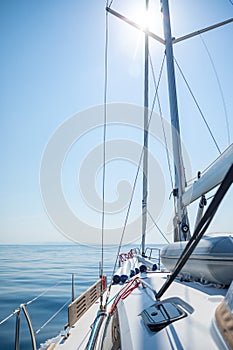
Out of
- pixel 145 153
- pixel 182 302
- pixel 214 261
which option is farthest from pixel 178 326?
pixel 145 153

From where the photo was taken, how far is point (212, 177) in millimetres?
2709

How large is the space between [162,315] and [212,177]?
1616 mm

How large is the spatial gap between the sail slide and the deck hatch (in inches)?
50.4

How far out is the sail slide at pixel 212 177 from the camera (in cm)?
234

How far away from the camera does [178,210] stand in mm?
4129

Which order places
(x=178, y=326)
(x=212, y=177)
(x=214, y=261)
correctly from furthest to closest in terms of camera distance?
1. (x=212, y=177)
2. (x=214, y=261)
3. (x=178, y=326)

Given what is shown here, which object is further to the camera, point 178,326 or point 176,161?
point 176,161

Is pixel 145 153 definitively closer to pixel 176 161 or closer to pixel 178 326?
pixel 176 161

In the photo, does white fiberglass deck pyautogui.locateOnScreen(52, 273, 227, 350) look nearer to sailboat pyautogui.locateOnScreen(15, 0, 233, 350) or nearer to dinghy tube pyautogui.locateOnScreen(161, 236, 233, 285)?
sailboat pyautogui.locateOnScreen(15, 0, 233, 350)

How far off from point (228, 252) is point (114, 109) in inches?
197

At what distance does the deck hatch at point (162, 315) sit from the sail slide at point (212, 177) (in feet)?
4.20

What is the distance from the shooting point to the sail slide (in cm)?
234

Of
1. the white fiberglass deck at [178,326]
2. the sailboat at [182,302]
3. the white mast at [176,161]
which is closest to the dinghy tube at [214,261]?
the sailboat at [182,302]

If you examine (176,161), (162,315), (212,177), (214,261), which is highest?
(176,161)
